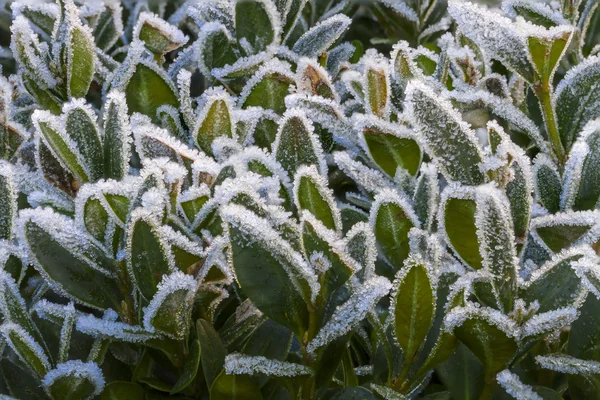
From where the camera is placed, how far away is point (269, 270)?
2.95 ft

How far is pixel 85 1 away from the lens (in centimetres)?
184

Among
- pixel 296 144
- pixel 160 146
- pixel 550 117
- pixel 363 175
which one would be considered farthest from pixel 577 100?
pixel 160 146

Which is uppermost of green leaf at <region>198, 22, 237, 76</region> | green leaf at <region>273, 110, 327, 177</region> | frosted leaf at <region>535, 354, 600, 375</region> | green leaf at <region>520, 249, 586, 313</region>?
green leaf at <region>198, 22, 237, 76</region>

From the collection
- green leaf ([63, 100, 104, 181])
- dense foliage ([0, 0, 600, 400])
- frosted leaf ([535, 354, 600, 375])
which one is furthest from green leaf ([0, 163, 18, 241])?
frosted leaf ([535, 354, 600, 375])

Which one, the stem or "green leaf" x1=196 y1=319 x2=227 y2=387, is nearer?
"green leaf" x1=196 y1=319 x2=227 y2=387

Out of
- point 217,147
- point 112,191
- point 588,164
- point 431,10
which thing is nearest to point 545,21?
point 588,164

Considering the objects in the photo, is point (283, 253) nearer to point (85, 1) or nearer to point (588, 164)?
point (588, 164)

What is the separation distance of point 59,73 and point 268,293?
81 centimetres

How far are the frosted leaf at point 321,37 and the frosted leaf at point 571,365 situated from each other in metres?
0.95

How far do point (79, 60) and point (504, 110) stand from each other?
0.86 metres

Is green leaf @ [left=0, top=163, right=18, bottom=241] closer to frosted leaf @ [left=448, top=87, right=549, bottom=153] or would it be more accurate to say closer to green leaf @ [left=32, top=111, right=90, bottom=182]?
green leaf @ [left=32, top=111, right=90, bottom=182]

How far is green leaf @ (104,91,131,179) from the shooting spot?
1.18m

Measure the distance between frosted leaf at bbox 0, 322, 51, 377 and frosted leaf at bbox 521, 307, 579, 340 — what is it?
691mm

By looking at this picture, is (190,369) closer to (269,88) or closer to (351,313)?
(351,313)
